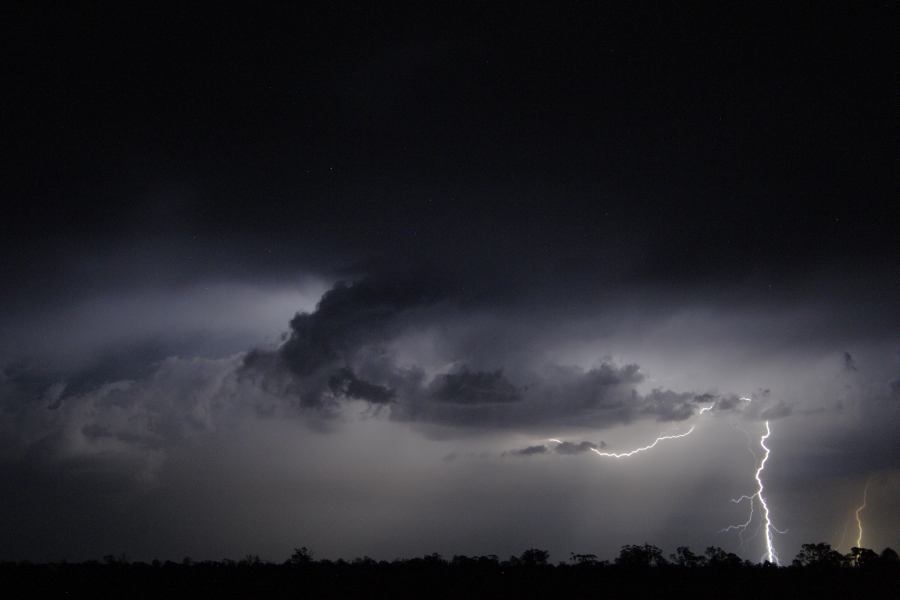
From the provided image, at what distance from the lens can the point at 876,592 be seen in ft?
177

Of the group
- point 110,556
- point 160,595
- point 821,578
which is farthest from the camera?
point 110,556

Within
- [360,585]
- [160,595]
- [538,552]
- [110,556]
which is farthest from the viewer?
[538,552]

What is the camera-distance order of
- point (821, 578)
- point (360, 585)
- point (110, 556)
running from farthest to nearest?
point (110, 556)
point (821, 578)
point (360, 585)

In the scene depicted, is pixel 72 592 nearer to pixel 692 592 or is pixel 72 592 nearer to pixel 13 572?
pixel 13 572

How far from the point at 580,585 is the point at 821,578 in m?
18.8

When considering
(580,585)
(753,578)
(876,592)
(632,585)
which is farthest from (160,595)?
(876,592)

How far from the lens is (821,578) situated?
201ft

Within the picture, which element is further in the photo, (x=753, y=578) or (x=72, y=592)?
(x=753, y=578)

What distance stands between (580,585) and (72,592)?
34.5 metres

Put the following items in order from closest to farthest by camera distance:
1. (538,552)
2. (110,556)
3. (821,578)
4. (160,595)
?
(160,595)
(821,578)
(110,556)
(538,552)

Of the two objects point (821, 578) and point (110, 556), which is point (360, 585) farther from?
point (110, 556)

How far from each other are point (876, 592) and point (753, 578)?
989cm

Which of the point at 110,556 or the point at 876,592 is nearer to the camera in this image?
the point at 876,592

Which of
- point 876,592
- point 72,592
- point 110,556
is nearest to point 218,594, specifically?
point 72,592
